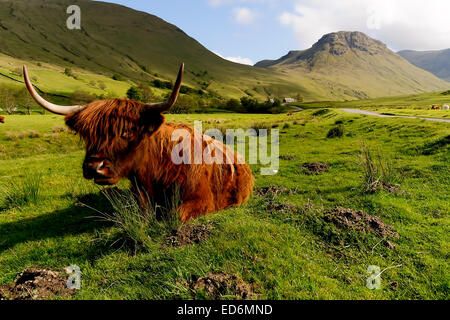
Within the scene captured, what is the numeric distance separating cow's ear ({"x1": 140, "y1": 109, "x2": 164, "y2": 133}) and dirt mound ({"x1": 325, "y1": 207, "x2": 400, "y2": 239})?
3111 mm

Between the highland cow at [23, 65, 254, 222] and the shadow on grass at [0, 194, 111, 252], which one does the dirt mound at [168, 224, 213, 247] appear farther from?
the shadow on grass at [0, 194, 111, 252]

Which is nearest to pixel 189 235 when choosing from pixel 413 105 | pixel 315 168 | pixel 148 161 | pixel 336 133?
pixel 148 161

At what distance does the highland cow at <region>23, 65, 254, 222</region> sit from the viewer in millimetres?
3121

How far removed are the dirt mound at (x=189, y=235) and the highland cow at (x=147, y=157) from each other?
0.39 metres

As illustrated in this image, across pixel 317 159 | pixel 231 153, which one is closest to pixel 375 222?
pixel 231 153

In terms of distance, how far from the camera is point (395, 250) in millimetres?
3156

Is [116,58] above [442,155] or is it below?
above

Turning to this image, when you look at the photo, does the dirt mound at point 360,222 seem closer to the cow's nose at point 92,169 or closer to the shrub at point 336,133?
the cow's nose at point 92,169

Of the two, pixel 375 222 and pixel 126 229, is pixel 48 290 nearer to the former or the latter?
pixel 126 229

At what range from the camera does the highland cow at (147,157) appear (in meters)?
3.12

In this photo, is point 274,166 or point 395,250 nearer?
point 395,250

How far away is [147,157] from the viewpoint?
3840 millimetres

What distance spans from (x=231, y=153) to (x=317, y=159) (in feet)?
19.8
